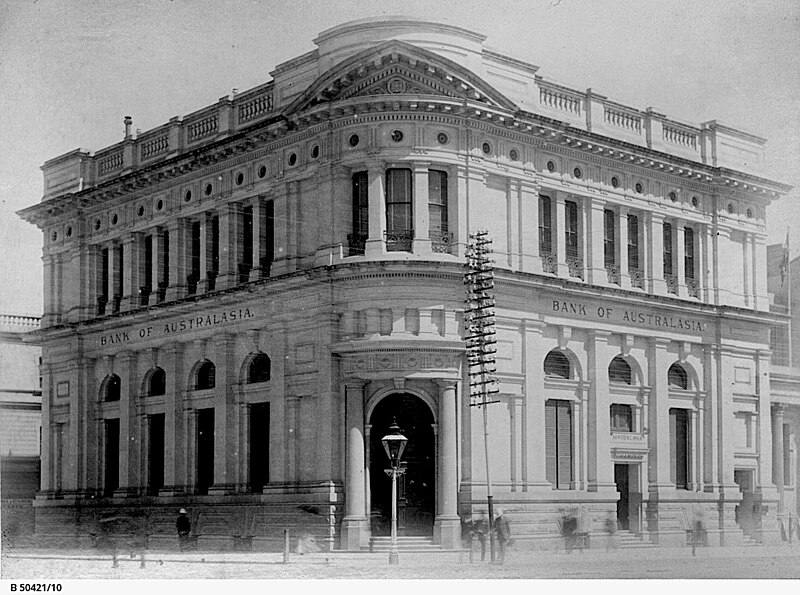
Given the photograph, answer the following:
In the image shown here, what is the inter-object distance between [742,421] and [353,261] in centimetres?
1083

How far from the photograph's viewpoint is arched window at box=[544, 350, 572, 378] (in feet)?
122

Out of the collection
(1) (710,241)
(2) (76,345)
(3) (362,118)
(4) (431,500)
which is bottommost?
(4) (431,500)

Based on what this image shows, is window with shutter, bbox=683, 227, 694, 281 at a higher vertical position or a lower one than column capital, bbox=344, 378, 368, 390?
higher

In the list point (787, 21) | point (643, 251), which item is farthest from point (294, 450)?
point (787, 21)

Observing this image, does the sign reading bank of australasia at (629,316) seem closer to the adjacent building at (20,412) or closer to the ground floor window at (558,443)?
the ground floor window at (558,443)

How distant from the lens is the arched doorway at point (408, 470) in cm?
3578

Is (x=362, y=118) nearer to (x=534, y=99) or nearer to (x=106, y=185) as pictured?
(x=534, y=99)

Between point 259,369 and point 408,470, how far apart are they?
188 inches

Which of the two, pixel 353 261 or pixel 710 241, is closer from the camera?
pixel 353 261

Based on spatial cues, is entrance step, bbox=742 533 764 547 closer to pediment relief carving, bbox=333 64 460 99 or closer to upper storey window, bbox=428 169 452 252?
upper storey window, bbox=428 169 452 252

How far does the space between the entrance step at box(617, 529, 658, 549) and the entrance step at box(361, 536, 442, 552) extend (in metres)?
4.55

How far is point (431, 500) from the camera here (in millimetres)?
35781

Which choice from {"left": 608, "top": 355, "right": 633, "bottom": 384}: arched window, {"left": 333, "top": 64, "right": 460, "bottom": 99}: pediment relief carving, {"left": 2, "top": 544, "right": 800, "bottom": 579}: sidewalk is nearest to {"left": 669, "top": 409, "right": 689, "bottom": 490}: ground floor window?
{"left": 608, "top": 355, "right": 633, "bottom": 384}: arched window

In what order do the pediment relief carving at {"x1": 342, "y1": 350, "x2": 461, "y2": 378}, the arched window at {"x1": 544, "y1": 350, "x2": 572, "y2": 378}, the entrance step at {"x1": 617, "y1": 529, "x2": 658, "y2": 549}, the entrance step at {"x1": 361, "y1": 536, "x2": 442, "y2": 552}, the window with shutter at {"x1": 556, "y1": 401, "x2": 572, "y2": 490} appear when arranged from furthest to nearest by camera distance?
the arched window at {"x1": 544, "y1": 350, "x2": 572, "y2": 378}
the window with shutter at {"x1": 556, "y1": 401, "x2": 572, "y2": 490}
the entrance step at {"x1": 617, "y1": 529, "x2": 658, "y2": 549}
the pediment relief carving at {"x1": 342, "y1": 350, "x2": 461, "y2": 378}
the entrance step at {"x1": 361, "y1": 536, "x2": 442, "y2": 552}
